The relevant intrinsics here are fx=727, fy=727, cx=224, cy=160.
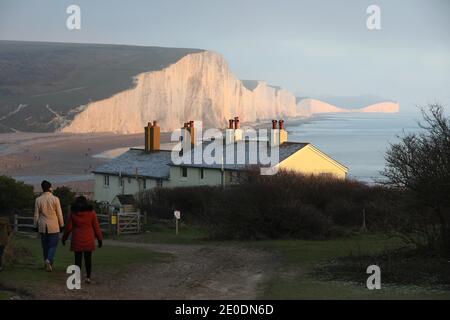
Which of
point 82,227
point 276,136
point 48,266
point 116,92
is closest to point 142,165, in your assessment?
point 276,136

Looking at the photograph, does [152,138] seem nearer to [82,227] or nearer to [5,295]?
[82,227]

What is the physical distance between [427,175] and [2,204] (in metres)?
21.7

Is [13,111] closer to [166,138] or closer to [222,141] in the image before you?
[166,138]

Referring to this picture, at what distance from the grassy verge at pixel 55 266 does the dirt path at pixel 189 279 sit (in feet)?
1.33

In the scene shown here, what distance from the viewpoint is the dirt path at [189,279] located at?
35.7 ft

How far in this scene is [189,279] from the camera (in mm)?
12789

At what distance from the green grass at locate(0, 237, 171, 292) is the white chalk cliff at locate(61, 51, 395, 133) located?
97.4m

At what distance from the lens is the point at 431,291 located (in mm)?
11578

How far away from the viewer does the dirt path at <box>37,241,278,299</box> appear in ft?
35.7

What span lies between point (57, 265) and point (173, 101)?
11930 centimetres

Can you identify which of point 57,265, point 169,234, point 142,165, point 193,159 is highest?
point 57,265

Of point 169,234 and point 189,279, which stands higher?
point 189,279
